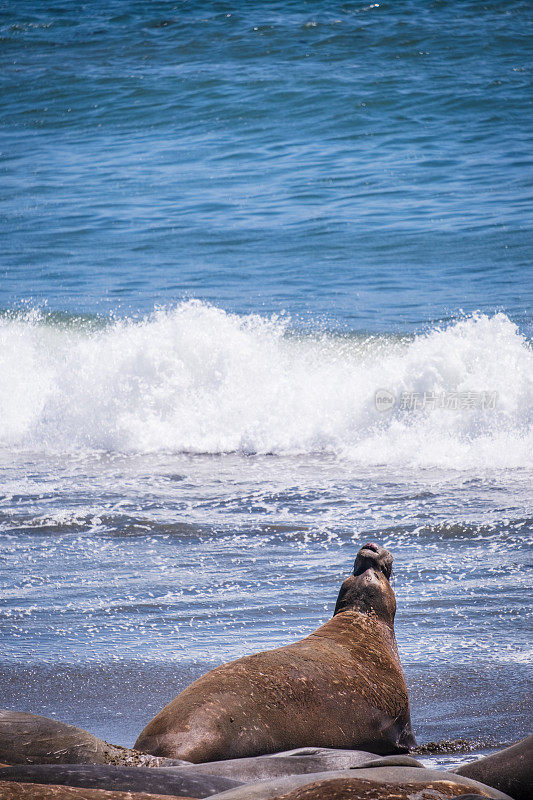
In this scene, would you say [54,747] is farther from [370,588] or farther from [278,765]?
[370,588]

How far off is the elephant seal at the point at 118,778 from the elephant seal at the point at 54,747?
0.25 metres

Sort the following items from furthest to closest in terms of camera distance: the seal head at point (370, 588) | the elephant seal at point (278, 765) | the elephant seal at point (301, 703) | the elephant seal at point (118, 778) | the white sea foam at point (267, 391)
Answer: the white sea foam at point (267, 391), the seal head at point (370, 588), the elephant seal at point (301, 703), the elephant seal at point (278, 765), the elephant seal at point (118, 778)

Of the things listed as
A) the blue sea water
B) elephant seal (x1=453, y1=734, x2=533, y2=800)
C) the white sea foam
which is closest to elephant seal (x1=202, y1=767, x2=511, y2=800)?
elephant seal (x1=453, y1=734, x2=533, y2=800)

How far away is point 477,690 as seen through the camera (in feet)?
14.8

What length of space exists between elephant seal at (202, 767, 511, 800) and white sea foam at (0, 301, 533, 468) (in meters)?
6.27

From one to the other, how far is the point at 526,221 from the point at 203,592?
41.2ft

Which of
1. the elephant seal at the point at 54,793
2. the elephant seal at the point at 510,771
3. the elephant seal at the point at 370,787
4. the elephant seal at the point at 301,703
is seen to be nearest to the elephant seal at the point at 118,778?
the elephant seal at the point at 54,793

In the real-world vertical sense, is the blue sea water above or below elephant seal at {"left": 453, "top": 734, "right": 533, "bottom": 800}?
below

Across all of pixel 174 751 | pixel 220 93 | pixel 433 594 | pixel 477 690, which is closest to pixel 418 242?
pixel 220 93

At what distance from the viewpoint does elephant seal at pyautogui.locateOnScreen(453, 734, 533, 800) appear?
9.68 feet

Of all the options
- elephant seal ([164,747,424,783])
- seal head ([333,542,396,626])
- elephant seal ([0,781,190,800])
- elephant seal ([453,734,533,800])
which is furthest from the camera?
seal head ([333,542,396,626])

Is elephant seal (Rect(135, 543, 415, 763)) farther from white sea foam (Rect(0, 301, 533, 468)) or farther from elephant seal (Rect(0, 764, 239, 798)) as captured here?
white sea foam (Rect(0, 301, 533, 468))

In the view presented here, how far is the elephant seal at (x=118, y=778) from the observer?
2.82 m

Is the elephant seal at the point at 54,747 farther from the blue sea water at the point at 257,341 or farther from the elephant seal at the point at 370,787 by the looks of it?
the blue sea water at the point at 257,341
